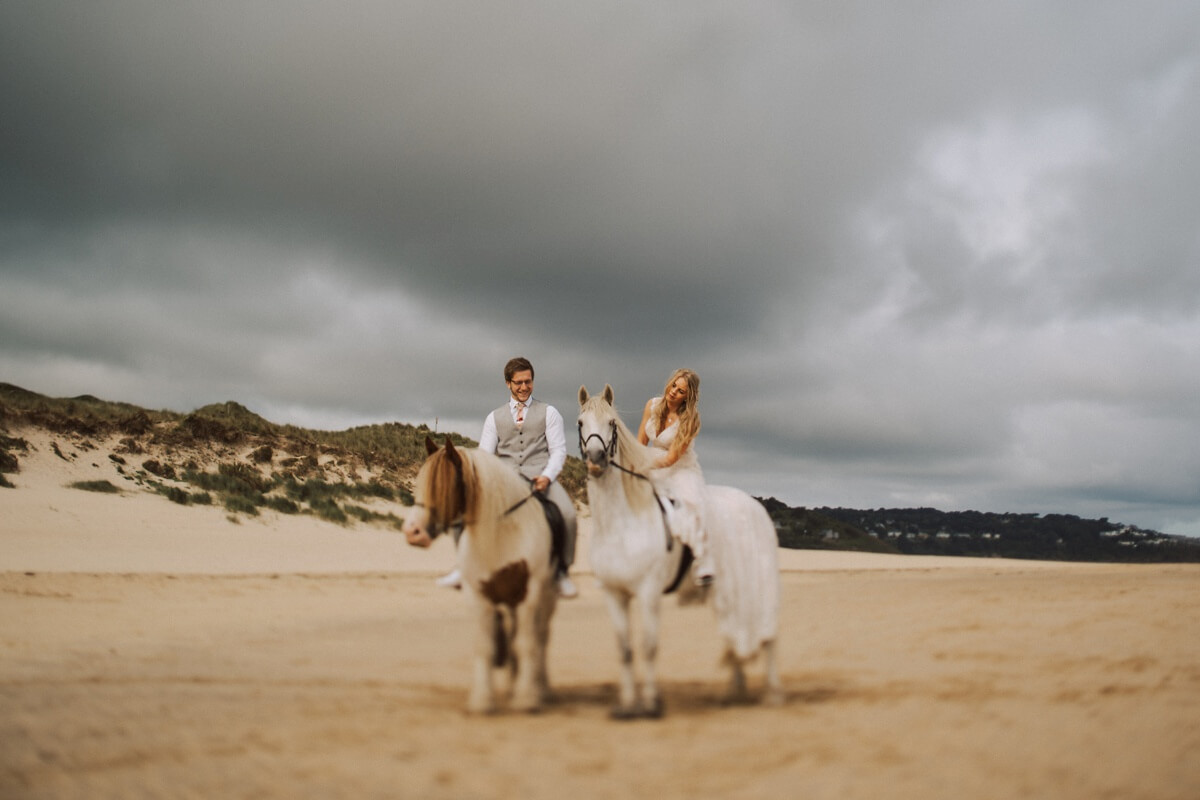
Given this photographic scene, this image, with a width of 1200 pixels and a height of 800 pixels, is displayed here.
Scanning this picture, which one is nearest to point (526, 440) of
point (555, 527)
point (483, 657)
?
point (555, 527)

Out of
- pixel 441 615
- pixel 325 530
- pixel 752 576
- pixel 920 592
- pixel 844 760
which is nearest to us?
pixel 844 760

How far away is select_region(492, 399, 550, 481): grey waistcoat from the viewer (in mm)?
6668

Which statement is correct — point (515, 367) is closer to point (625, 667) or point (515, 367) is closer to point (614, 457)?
point (614, 457)

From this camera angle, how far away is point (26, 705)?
642 centimetres

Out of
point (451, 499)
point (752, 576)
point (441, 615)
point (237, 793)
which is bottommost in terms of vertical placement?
point (441, 615)

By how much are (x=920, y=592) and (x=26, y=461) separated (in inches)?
950

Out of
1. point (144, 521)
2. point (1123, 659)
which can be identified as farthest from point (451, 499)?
point (144, 521)

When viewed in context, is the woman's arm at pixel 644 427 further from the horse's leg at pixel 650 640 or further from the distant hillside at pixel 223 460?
the distant hillside at pixel 223 460

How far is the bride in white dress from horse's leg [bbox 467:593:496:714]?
1.52 m

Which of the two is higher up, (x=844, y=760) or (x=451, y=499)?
(x=451, y=499)

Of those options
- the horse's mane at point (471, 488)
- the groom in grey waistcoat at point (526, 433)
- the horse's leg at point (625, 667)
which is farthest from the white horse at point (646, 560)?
the groom in grey waistcoat at point (526, 433)

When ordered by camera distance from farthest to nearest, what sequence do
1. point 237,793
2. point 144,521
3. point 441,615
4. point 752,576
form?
point 144,521 < point 441,615 < point 752,576 < point 237,793

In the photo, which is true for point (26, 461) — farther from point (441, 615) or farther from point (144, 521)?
point (441, 615)

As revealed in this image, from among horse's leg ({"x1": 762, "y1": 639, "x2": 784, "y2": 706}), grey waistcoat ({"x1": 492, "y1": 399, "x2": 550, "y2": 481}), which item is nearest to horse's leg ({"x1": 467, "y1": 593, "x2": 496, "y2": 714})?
grey waistcoat ({"x1": 492, "y1": 399, "x2": 550, "y2": 481})
